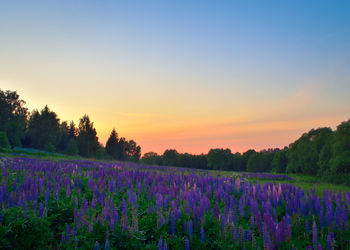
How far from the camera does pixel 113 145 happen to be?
10044 cm

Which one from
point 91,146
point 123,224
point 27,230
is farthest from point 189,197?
point 91,146

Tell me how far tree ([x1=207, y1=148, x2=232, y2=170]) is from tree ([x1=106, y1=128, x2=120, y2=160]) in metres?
35.3

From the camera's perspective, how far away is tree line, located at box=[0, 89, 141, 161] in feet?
241

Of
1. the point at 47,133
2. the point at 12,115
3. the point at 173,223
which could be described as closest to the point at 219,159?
the point at 47,133

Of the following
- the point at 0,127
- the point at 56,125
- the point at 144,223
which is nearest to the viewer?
the point at 144,223

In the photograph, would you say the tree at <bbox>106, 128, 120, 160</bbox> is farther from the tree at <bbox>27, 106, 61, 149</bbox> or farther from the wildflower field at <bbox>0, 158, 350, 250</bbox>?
the wildflower field at <bbox>0, 158, 350, 250</bbox>

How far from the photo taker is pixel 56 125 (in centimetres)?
9294

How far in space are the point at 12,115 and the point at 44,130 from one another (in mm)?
10739

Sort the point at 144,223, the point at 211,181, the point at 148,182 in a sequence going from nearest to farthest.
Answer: the point at 144,223, the point at 148,182, the point at 211,181

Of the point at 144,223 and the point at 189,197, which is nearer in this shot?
the point at 144,223

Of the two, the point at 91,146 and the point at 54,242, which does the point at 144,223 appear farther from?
the point at 91,146

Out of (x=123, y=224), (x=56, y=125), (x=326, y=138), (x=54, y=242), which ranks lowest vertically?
(x=54, y=242)

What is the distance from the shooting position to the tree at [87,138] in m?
92.0

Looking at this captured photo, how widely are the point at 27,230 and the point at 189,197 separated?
433 cm
